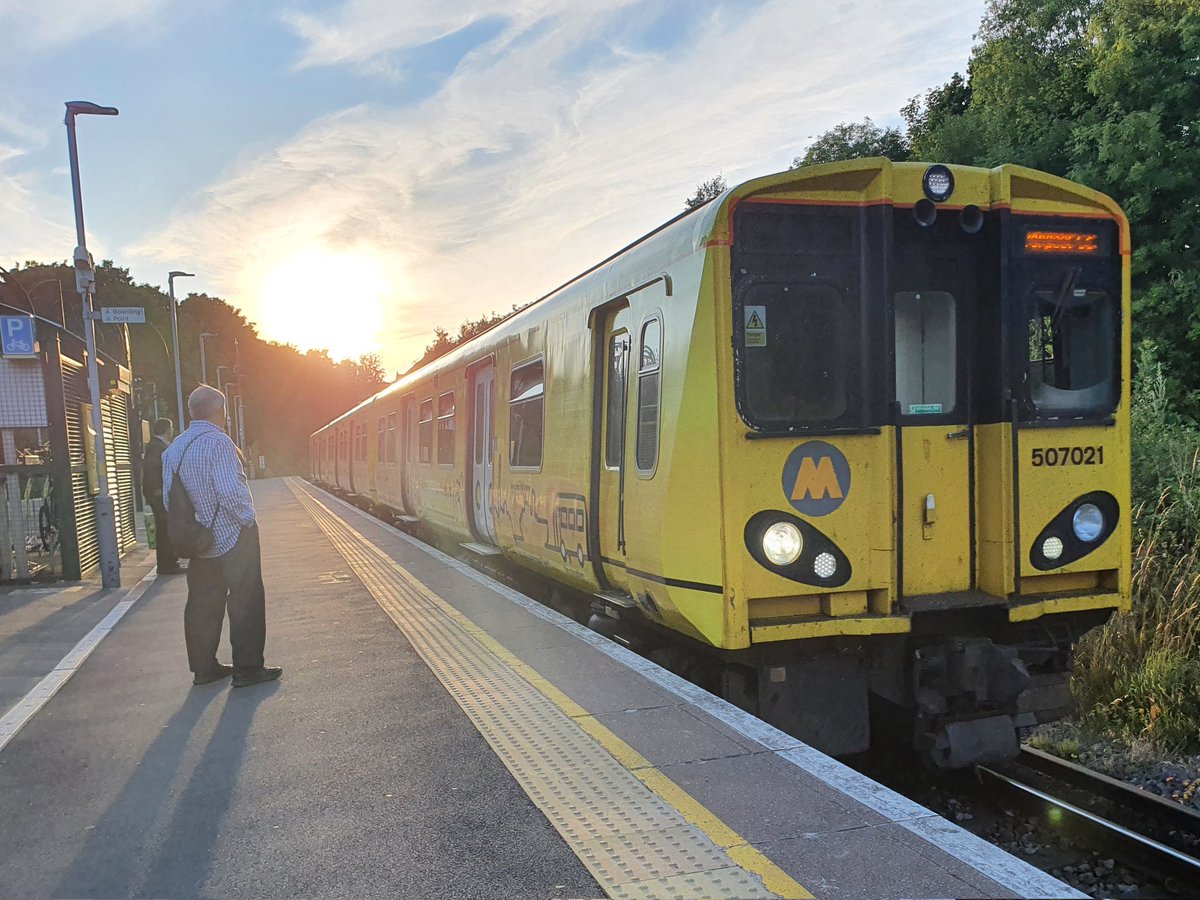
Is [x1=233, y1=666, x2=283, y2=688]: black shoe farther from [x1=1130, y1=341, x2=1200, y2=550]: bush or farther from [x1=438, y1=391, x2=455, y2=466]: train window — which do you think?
[x1=1130, y1=341, x2=1200, y2=550]: bush

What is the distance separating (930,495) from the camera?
14.8 ft

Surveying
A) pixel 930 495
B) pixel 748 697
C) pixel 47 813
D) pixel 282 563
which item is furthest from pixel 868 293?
pixel 282 563

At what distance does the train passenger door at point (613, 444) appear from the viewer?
534cm

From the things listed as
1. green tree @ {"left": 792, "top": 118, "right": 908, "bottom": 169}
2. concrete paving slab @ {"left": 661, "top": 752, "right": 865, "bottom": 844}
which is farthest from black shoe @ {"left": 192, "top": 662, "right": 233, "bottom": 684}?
green tree @ {"left": 792, "top": 118, "right": 908, "bottom": 169}

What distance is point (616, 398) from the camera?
5.57 metres

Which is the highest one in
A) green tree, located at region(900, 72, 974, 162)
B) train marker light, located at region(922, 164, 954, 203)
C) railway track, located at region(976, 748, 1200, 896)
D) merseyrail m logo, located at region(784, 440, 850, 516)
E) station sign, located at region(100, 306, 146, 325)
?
green tree, located at region(900, 72, 974, 162)

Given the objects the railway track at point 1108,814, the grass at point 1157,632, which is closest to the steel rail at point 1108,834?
the railway track at point 1108,814

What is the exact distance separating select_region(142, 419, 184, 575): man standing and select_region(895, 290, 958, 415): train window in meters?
7.34

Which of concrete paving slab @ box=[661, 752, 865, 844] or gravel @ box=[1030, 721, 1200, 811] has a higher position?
concrete paving slab @ box=[661, 752, 865, 844]

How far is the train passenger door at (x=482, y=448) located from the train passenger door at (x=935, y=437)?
4.93m

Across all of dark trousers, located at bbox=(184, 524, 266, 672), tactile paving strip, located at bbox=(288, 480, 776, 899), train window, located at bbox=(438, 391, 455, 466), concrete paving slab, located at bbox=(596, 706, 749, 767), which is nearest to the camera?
tactile paving strip, located at bbox=(288, 480, 776, 899)

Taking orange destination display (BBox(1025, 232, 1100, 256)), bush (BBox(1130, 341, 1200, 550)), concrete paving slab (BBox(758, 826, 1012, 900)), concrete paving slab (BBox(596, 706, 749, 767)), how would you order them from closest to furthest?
1. concrete paving slab (BBox(758, 826, 1012, 900))
2. concrete paving slab (BBox(596, 706, 749, 767))
3. orange destination display (BBox(1025, 232, 1100, 256))
4. bush (BBox(1130, 341, 1200, 550))

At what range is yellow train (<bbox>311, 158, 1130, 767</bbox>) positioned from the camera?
168 inches

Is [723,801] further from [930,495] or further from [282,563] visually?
[282,563]
